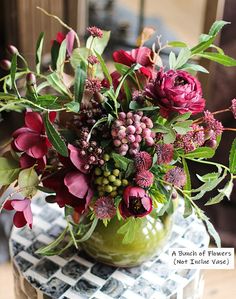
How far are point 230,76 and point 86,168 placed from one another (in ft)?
2.52

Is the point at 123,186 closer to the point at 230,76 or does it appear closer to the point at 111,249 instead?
the point at 111,249

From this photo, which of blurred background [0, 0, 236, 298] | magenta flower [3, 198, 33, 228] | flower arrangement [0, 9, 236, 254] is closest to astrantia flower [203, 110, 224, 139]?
flower arrangement [0, 9, 236, 254]

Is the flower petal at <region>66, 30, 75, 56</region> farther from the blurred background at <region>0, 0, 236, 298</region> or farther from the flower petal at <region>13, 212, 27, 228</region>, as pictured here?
the blurred background at <region>0, 0, 236, 298</region>

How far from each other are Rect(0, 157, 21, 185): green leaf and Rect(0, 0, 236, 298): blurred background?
71cm

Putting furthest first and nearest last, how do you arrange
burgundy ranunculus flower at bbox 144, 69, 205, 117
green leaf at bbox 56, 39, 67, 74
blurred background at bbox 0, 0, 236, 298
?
blurred background at bbox 0, 0, 236, 298 → green leaf at bbox 56, 39, 67, 74 → burgundy ranunculus flower at bbox 144, 69, 205, 117

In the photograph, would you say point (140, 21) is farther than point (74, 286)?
Yes

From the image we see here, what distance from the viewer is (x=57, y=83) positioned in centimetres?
97

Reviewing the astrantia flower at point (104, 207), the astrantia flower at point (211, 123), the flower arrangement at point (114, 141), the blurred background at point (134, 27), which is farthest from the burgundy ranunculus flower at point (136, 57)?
the blurred background at point (134, 27)

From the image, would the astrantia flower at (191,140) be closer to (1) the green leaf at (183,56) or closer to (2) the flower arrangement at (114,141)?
(2) the flower arrangement at (114,141)

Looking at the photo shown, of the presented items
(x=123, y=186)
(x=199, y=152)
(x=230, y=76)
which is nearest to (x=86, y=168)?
(x=123, y=186)

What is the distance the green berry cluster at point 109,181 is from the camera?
0.91m

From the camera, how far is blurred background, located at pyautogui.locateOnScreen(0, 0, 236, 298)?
5.06 feet

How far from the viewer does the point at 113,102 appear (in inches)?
36.6

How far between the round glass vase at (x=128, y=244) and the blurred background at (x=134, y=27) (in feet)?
1.94
